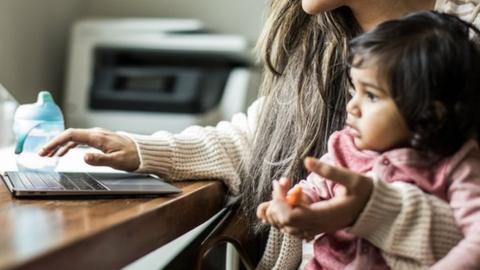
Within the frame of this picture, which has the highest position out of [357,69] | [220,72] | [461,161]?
[357,69]

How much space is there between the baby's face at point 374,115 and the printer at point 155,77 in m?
1.24

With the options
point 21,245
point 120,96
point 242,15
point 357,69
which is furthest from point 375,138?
point 242,15

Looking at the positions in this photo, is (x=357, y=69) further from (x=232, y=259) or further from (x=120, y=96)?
(x=120, y=96)

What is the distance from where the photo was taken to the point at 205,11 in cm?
256

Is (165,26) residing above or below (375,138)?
below

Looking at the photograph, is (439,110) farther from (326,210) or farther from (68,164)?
(68,164)

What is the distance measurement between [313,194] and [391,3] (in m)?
0.43

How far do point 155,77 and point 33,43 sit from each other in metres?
0.40

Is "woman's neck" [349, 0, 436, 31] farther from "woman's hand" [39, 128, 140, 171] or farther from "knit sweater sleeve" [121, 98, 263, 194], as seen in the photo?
"woman's hand" [39, 128, 140, 171]

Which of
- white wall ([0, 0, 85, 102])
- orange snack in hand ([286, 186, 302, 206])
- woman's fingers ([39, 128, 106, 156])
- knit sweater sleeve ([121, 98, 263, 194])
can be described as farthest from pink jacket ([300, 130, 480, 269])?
white wall ([0, 0, 85, 102])

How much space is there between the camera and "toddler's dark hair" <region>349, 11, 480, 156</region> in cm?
86

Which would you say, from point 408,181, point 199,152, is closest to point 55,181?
point 199,152

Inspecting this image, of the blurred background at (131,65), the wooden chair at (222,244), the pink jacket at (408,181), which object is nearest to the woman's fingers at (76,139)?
the wooden chair at (222,244)

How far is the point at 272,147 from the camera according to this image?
124 centimetres
